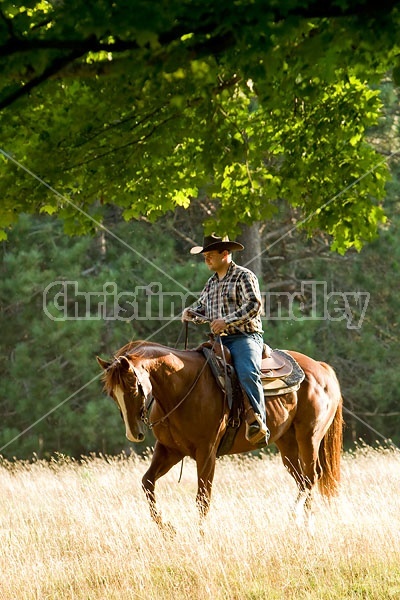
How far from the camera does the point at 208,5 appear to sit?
3.87 meters

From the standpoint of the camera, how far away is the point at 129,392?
23.8 feet

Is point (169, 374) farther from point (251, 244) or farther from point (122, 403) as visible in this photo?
point (251, 244)

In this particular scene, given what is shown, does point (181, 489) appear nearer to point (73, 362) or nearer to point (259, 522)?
point (259, 522)

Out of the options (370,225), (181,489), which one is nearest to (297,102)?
(370,225)

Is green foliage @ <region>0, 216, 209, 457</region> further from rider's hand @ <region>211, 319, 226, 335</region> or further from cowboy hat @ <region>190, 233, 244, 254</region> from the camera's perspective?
rider's hand @ <region>211, 319, 226, 335</region>

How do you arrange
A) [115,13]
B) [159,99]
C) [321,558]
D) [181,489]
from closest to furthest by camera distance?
[115,13] < [159,99] < [321,558] < [181,489]

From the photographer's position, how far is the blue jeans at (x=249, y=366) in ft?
26.3

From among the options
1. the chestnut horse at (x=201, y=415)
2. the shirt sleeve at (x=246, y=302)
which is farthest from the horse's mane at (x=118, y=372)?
the shirt sleeve at (x=246, y=302)

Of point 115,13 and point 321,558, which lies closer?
point 115,13

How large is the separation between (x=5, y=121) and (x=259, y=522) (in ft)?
12.7

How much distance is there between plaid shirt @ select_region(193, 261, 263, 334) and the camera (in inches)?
315

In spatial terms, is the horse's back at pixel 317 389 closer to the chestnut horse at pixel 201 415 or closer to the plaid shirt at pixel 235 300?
the chestnut horse at pixel 201 415

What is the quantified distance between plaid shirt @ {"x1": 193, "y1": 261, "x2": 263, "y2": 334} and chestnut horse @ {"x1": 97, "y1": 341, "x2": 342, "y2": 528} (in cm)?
46

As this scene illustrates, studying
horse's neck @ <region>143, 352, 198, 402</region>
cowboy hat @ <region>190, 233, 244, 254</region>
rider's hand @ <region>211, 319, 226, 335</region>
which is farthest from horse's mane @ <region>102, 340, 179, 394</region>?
cowboy hat @ <region>190, 233, 244, 254</region>
